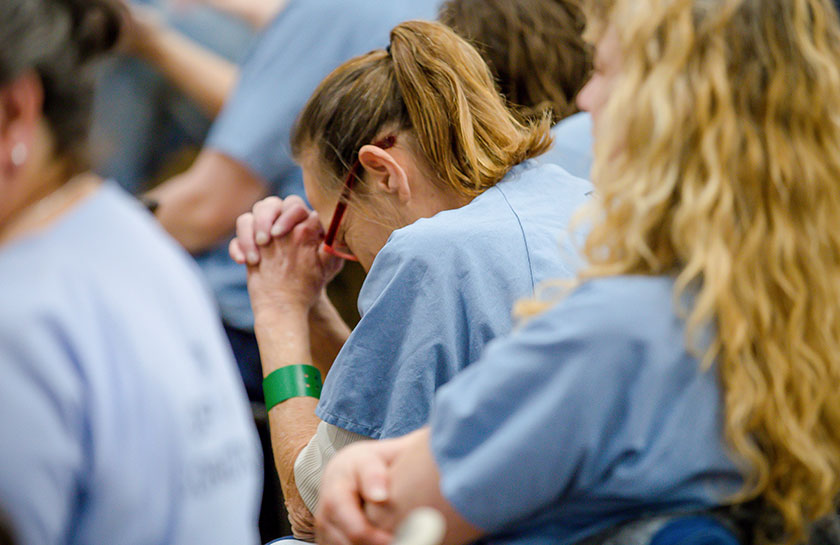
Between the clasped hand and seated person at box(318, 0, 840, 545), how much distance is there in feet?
2.67

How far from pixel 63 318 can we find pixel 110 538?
7.4 inches

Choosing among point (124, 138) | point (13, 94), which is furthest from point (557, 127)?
point (13, 94)

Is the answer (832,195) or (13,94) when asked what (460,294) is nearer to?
(832,195)

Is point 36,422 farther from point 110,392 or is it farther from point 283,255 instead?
point 283,255

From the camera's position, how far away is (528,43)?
Answer: 6.45 feet

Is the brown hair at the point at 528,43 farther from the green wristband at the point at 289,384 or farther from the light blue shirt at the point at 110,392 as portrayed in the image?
the light blue shirt at the point at 110,392

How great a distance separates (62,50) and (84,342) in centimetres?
25

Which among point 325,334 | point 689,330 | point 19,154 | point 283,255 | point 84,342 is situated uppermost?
point 19,154

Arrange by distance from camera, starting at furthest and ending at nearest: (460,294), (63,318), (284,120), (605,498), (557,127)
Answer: (284,120)
(557,127)
(460,294)
(605,498)
(63,318)

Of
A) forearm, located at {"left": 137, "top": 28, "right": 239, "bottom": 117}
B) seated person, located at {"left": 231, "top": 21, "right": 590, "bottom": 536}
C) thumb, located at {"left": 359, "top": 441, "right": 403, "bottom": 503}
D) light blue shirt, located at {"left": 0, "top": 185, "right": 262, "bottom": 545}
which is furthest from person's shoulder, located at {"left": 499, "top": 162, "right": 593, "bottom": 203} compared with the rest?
forearm, located at {"left": 137, "top": 28, "right": 239, "bottom": 117}

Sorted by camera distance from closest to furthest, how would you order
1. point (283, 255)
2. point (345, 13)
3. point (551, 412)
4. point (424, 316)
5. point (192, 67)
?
point (551, 412), point (424, 316), point (283, 255), point (345, 13), point (192, 67)

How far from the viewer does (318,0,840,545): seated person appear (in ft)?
3.09

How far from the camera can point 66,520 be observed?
81 cm

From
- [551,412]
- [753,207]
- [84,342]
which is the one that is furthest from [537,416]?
[84,342]
